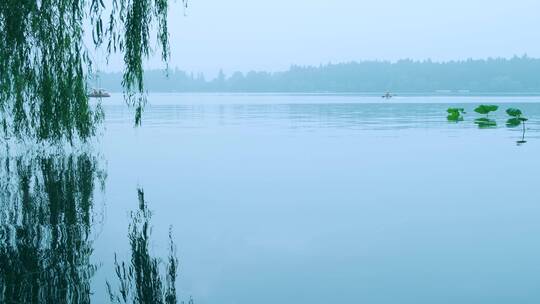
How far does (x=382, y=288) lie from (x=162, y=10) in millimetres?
5378

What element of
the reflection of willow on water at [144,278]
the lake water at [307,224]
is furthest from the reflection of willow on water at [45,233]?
the reflection of willow on water at [144,278]

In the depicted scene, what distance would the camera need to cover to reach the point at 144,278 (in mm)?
7750

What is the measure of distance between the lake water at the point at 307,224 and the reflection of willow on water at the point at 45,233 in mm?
48

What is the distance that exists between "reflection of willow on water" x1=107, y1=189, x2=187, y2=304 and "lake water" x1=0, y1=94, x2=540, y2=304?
0.43 ft

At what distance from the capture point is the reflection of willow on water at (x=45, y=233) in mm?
7070

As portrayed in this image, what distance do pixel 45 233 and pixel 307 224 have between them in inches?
195

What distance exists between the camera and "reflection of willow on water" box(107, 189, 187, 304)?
716 cm

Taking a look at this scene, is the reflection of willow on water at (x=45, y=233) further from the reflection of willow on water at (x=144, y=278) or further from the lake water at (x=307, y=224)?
the reflection of willow on water at (x=144, y=278)

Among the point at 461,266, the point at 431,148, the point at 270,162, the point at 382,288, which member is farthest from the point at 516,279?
the point at 431,148

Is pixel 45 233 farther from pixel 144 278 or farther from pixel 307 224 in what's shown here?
pixel 307 224

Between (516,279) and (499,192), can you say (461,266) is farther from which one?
(499,192)

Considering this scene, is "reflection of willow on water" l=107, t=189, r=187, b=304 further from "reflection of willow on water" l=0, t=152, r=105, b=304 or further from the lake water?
"reflection of willow on water" l=0, t=152, r=105, b=304

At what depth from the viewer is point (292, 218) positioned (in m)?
12.3

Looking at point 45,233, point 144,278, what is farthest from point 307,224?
point 45,233
